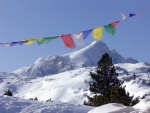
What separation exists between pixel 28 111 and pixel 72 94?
179m

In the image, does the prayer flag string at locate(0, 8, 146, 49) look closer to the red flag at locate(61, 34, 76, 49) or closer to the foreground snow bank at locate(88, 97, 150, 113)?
the red flag at locate(61, 34, 76, 49)

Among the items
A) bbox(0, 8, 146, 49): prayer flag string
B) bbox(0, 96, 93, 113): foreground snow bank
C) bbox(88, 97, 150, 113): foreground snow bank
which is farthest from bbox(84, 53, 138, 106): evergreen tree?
bbox(88, 97, 150, 113): foreground snow bank

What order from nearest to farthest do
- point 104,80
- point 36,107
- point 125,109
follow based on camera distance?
point 125,109 < point 36,107 < point 104,80

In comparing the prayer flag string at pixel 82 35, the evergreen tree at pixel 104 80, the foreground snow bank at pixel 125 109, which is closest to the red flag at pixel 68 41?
the prayer flag string at pixel 82 35

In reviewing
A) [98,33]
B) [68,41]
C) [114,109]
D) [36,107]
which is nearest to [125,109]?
[114,109]

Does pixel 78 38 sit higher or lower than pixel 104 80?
lower

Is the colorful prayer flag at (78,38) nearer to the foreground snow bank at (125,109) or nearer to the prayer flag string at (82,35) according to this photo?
the prayer flag string at (82,35)

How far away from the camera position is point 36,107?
1431 cm

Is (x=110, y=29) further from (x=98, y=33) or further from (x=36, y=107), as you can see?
(x=36, y=107)

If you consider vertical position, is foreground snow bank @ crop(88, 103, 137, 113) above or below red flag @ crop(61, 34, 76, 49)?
below

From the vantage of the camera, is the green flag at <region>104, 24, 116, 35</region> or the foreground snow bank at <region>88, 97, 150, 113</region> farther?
the green flag at <region>104, 24, 116, 35</region>

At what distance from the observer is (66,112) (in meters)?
13.5

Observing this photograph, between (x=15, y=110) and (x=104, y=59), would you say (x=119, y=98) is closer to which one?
(x=104, y=59)

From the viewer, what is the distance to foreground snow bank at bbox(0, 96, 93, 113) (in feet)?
45.2
